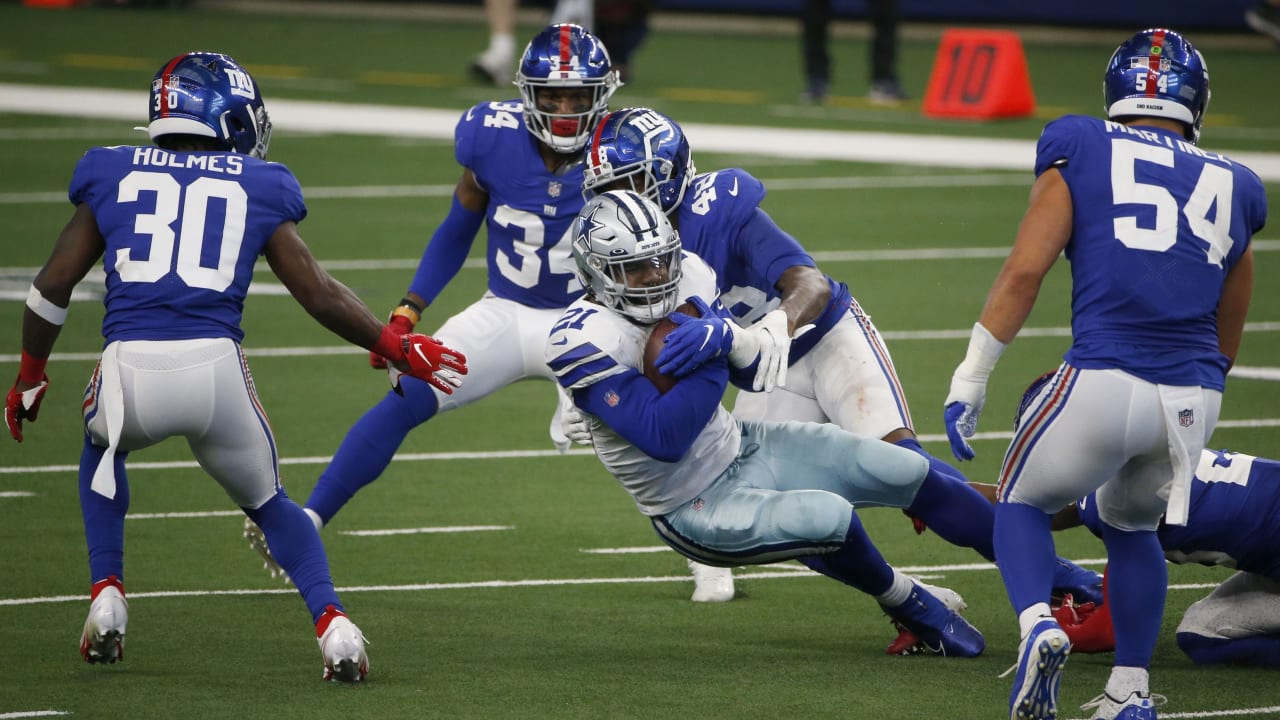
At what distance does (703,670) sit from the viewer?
4871mm

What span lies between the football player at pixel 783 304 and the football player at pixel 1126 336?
21.2 inches

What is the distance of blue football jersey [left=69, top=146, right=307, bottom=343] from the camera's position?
466 cm

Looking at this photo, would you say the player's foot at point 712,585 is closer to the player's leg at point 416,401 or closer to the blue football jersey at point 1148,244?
the player's leg at point 416,401

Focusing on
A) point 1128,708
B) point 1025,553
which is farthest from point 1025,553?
point 1128,708

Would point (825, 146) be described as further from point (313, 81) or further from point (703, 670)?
point (703, 670)

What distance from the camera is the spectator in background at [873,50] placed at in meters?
15.6

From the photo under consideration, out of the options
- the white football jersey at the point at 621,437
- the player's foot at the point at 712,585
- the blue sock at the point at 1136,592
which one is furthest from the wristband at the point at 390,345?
the blue sock at the point at 1136,592

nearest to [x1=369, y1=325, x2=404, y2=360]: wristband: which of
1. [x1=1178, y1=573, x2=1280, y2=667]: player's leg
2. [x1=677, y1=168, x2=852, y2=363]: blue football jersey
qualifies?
[x1=677, y1=168, x2=852, y2=363]: blue football jersey

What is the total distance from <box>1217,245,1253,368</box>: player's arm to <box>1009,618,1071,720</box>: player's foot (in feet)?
2.73

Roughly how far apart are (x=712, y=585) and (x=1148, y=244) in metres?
1.91

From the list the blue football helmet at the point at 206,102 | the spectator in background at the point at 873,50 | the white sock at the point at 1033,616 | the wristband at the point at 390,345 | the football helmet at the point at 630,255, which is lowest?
the spectator in background at the point at 873,50

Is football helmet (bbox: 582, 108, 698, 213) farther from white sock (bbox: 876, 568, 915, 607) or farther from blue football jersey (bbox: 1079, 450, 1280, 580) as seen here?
blue football jersey (bbox: 1079, 450, 1280, 580)

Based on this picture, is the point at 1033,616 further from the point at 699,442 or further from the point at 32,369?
the point at 32,369

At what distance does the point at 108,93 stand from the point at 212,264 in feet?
42.5
